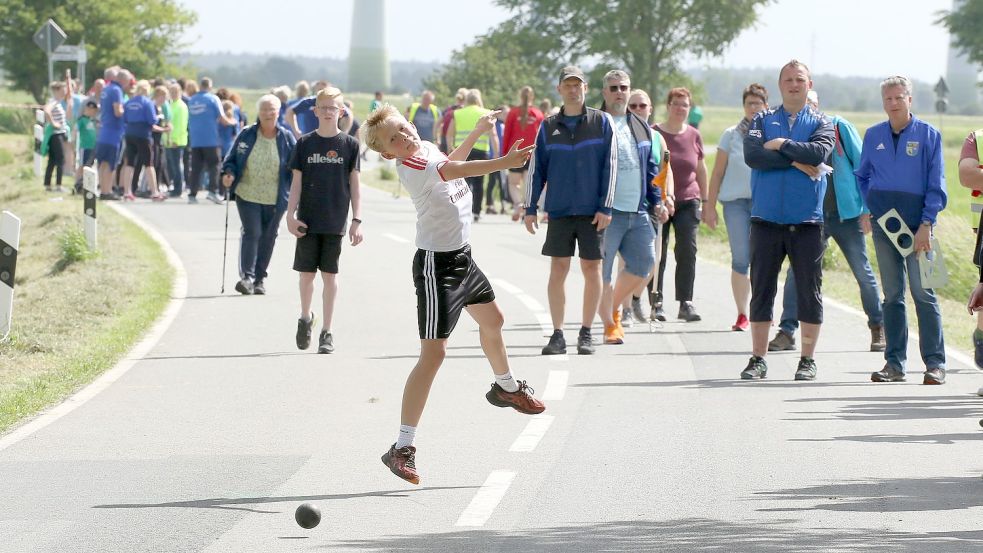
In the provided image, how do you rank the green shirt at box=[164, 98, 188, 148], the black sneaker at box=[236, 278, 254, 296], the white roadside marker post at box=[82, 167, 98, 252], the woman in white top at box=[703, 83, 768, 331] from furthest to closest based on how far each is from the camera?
the green shirt at box=[164, 98, 188, 148], the white roadside marker post at box=[82, 167, 98, 252], the black sneaker at box=[236, 278, 254, 296], the woman in white top at box=[703, 83, 768, 331]

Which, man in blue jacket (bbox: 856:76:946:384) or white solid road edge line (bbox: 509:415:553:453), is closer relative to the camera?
white solid road edge line (bbox: 509:415:553:453)

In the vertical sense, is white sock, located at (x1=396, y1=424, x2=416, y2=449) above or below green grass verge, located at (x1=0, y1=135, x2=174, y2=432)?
above

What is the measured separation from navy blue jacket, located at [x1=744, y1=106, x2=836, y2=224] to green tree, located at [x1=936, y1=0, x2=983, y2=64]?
6452 cm

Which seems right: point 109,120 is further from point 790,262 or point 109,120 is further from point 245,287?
point 790,262

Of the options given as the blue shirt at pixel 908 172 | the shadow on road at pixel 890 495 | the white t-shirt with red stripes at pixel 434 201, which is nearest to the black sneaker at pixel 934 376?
the blue shirt at pixel 908 172

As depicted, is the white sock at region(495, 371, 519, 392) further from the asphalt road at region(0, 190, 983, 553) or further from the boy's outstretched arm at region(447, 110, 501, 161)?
the boy's outstretched arm at region(447, 110, 501, 161)

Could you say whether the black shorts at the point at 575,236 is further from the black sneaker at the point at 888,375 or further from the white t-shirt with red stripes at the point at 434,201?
the white t-shirt with red stripes at the point at 434,201

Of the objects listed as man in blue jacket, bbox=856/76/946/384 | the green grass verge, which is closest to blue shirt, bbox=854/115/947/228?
man in blue jacket, bbox=856/76/946/384

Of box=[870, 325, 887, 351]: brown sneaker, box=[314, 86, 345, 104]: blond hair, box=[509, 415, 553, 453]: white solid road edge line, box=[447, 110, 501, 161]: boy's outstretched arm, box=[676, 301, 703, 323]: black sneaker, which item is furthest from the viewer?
box=[676, 301, 703, 323]: black sneaker

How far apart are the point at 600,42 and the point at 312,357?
67478mm

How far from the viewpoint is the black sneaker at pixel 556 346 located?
484 inches

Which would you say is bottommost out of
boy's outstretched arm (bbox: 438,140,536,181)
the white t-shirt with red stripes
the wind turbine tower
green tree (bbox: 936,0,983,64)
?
the wind turbine tower

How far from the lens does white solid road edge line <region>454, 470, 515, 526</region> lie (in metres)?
7.00

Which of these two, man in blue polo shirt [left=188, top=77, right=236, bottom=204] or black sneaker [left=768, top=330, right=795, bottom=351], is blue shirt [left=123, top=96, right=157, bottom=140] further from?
black sneaker [left=768, top=330, right=795, bottom=351]
